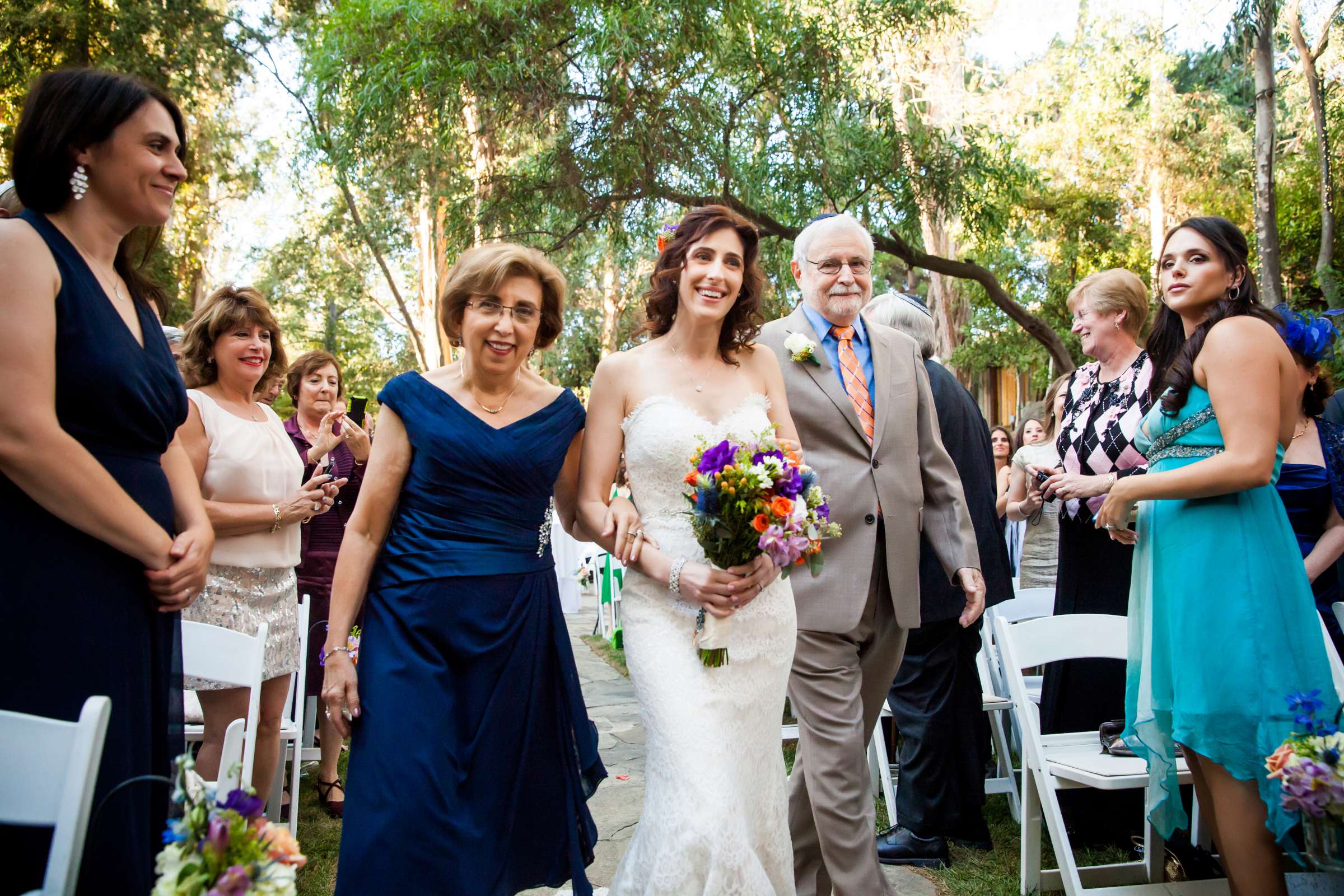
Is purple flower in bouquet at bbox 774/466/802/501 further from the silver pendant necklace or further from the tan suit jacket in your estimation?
the tan suit jacket

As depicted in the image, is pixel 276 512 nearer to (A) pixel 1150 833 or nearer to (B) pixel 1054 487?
(B) pixel 1054 487

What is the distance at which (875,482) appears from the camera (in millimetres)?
3914

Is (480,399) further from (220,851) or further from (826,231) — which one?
(220,851)

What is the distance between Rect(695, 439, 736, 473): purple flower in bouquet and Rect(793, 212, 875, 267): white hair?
56.9 inches

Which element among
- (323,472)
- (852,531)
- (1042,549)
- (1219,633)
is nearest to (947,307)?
(1042,549)

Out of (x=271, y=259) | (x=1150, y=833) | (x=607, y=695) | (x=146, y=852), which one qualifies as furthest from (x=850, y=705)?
(x=271, y=259)

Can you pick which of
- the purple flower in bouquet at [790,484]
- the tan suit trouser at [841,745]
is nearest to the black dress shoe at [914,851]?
the tan suit trouser at [841,745]

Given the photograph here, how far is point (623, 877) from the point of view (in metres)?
3.06

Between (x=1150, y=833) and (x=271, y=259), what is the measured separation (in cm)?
3058

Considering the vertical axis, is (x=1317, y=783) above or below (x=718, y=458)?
below

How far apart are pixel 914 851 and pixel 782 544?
2495mm

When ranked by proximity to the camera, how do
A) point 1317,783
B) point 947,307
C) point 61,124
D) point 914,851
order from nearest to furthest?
point 61,124 → point 1317,783 → point 914,851 → point 947,307

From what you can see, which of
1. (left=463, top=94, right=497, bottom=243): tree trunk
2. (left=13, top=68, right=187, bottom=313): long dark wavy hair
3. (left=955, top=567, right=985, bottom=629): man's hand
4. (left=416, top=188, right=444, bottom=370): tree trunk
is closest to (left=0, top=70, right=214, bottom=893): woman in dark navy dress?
(left=13, top=68, right=187, bottom=313): long dark wavy hair

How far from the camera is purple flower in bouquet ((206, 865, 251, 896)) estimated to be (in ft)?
4.99
